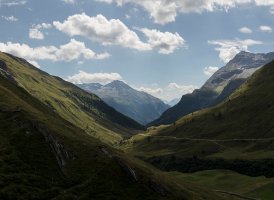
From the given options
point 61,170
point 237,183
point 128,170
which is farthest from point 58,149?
point 237,183

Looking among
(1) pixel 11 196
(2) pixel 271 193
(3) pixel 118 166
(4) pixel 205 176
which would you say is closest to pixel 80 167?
(3) pixel 118 166

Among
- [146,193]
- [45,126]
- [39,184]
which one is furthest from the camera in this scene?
[45,126]

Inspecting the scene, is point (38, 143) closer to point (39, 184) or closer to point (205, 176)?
point (39, 184)

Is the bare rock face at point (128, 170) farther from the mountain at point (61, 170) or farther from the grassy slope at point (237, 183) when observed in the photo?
the grassy slope at point (237, 183)

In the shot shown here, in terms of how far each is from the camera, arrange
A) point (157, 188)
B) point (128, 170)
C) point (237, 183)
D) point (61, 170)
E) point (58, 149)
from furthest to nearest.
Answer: point (237, 183) < point (58, 149) < point (128, 170) < point (157, 188) < point (61, 170)

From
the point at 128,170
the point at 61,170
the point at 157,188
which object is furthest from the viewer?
the point at 128,170

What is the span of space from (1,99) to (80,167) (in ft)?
159

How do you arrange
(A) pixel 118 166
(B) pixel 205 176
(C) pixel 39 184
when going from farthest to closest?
(B) pixel 205 176 → (A) pixel 118 166 → (C) pixel 39 184

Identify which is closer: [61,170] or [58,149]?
[61,170]

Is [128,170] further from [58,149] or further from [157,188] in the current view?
[58,149]

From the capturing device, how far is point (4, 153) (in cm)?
9225

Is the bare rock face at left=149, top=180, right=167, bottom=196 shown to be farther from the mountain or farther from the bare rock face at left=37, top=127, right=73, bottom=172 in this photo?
the bare rock face at left=37, top=127, right=73, bottom=172

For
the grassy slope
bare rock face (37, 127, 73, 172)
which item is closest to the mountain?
bare rock face (37, 127, 73, 172)

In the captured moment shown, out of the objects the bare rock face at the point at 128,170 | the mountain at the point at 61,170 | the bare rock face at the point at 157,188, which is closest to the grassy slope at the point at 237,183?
the mountain at the point at 61,170
